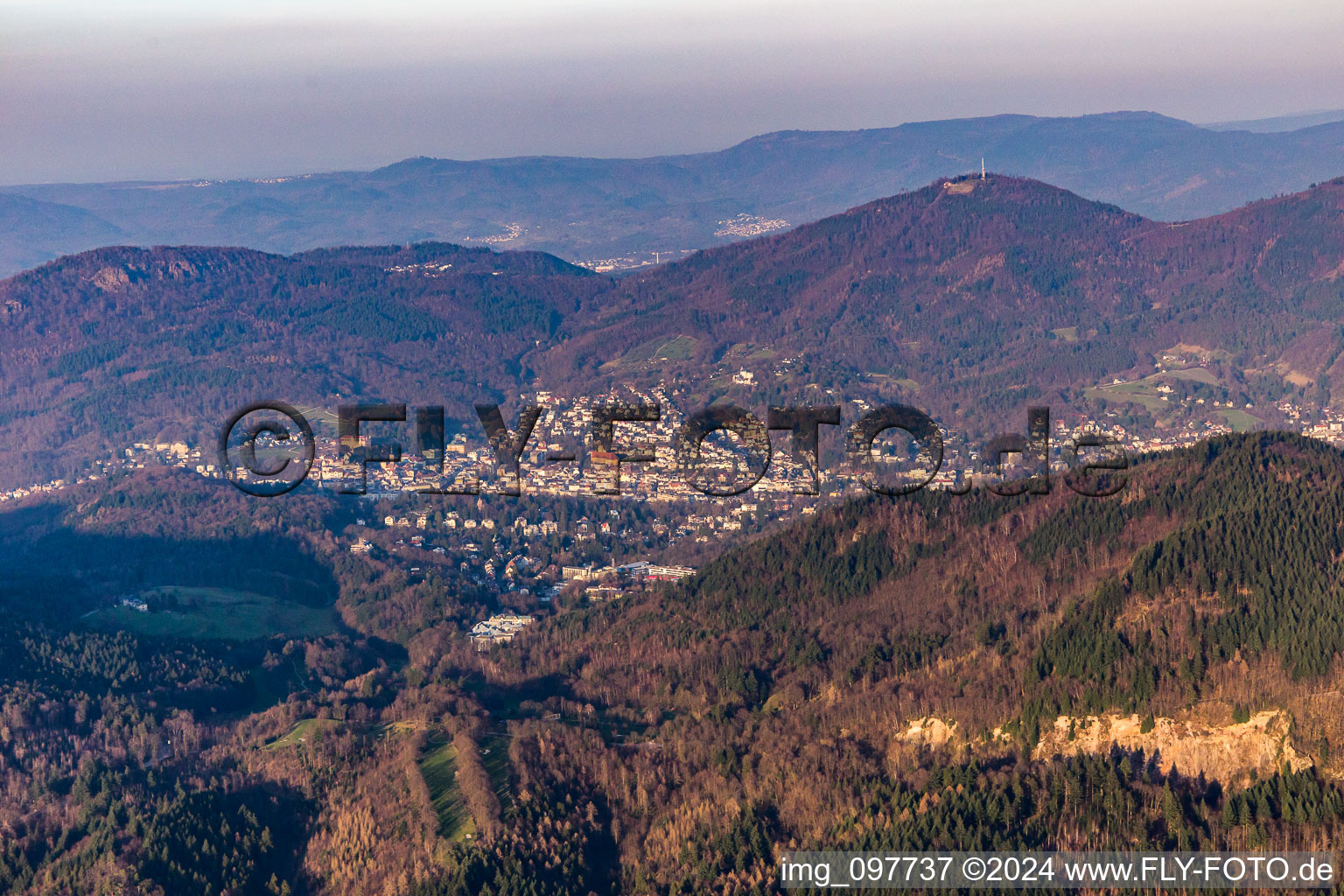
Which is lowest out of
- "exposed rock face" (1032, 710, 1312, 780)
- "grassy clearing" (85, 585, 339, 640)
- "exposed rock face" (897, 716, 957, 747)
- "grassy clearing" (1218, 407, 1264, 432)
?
"grassy clearing" (85, 585, 339, 640)

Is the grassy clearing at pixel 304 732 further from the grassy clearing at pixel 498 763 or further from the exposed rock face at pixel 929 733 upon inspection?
the exposed rock face at pixel 929 733

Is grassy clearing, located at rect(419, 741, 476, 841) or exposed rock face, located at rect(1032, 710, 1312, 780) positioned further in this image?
grassy clearing, located at rect(419, 741, 476, 841)

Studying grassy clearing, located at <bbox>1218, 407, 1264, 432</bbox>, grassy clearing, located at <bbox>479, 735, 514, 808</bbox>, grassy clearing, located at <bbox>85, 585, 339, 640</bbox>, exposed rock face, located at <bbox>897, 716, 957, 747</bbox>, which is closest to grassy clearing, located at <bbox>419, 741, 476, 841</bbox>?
grassy clearing, located at <bbox>479, 735, 514, 808</bbox>

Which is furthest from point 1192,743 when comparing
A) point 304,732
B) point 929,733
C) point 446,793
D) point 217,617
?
point 217,617

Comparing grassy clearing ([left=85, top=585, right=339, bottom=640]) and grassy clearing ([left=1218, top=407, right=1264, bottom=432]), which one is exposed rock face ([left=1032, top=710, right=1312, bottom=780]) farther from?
grassy clearing ([left=1218, top=407, right=1264, bottom=432])

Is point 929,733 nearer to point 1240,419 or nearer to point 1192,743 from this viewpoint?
point 1192,743

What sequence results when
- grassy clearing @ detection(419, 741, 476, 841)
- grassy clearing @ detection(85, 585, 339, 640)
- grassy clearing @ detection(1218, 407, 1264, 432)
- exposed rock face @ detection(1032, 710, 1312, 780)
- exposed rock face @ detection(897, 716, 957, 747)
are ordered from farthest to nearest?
grassy clearing @ detection(1218, 407, 1264, 432) < grassy clearing @ detection(85, 585, 339, 640) < exposed rock face @ detection(897, 716, 957, 747) < grassy clearing @ detection(419, 741, 476, 841) < exposed rock face @ detection(1032, 710, 1312, 780)

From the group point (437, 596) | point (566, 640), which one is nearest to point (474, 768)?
point (566, 640)
